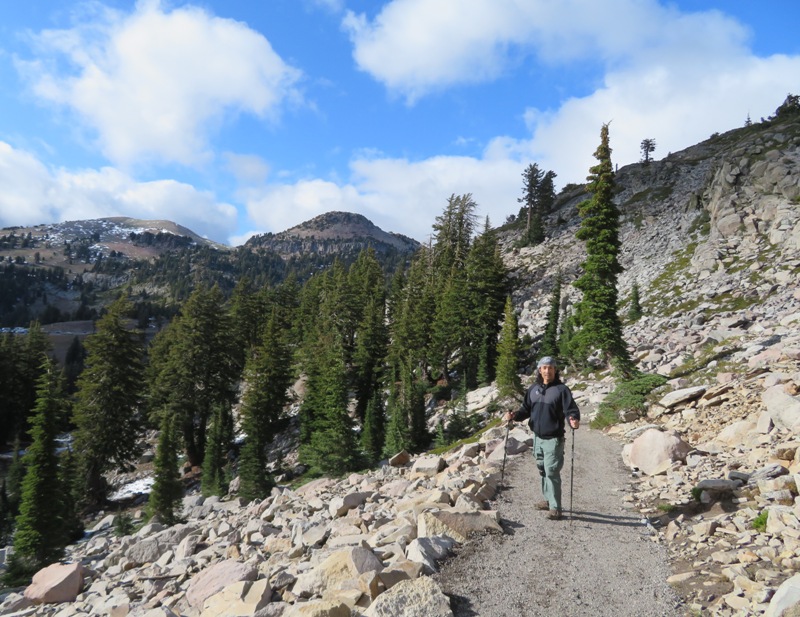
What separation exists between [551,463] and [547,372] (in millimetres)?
1729

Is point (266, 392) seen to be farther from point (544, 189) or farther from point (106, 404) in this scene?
point (544, 189)

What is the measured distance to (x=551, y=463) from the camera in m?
8.36

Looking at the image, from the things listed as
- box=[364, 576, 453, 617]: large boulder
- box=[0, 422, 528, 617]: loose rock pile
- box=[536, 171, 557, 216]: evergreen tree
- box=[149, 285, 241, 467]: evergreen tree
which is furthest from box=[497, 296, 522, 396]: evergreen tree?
box=[536, 171, 557, 216]: evergreen tree

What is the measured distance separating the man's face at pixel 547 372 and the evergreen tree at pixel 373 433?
27.7 m

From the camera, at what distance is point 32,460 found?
2275cm

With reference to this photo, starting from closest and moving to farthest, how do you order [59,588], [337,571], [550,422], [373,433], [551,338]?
[337,571] < [550,422] < [59,588] < [373,433] < [551,338]

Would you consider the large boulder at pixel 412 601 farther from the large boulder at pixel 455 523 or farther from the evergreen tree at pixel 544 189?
the evergreen tree at pixel 544 189

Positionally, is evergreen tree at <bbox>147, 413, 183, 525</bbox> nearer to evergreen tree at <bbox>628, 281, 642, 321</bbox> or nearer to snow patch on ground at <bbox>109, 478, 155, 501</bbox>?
snow patch on ground at <bbox>109, 478, 155, 501</bbox>

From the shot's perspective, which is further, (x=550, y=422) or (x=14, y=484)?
(x=14, y=484)

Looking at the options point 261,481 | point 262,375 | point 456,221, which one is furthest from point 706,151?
point 261,481

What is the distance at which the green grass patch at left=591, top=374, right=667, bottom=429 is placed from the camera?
18.8 meters

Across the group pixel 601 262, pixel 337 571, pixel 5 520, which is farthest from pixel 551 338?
pixel 5 520

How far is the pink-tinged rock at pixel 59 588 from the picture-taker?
10904mm

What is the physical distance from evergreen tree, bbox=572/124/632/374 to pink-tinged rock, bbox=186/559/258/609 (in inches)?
886
